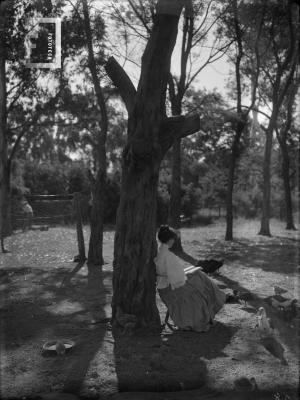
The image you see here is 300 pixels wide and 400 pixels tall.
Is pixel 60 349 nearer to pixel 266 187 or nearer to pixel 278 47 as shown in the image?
pixel 266 187

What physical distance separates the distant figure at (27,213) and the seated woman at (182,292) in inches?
502

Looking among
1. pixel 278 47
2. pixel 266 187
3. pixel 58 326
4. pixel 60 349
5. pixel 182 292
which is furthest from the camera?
pixel 266 187

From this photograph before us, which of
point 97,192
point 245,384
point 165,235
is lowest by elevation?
point 245,384

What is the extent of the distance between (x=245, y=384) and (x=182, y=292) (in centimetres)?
174

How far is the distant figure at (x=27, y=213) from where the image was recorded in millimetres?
19812

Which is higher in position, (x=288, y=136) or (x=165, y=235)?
(x=288, y=136)

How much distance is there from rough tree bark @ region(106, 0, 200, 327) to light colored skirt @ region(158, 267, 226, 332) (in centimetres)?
27

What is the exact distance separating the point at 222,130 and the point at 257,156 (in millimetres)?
10906

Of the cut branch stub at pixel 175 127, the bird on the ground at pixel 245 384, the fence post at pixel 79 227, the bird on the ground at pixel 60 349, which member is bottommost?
the bird on the ground at pixel 245 384

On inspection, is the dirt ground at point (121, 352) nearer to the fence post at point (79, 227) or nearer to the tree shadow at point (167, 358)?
the tree shadow at point (167, 358)

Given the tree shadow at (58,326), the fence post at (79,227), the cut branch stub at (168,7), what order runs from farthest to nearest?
the fence post at (79,227), the cut branch stub at (168,7), the tree shadow at (58,326)

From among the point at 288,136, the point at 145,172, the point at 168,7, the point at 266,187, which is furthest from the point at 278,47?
the point at 145,172

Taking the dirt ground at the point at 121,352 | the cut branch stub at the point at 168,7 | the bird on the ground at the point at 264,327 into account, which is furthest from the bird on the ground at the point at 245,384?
the cut branch stub at the point at 168,7

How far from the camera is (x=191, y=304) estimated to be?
698cm
